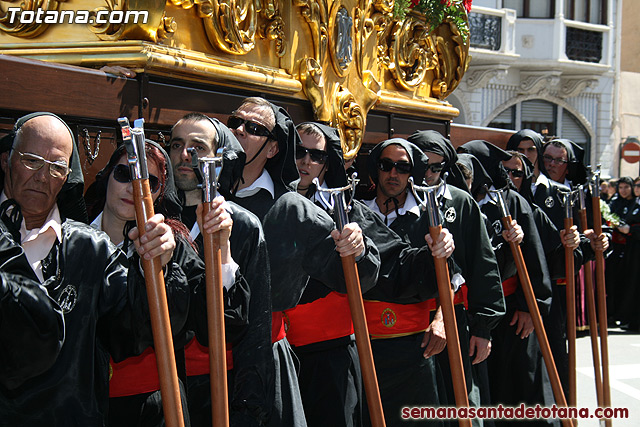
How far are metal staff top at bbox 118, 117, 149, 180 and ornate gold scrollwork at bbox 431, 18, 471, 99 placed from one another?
4741 millimetres

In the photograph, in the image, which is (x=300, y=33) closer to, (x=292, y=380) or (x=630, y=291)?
(x=292, y=380)

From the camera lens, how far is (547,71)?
1991 centimetres

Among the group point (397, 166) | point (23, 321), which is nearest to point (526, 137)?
point (397, 166)

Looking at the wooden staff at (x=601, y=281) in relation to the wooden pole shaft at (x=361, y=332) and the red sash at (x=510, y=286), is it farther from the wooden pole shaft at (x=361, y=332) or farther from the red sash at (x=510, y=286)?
the wooden pole shaft at (x=361, y=332)

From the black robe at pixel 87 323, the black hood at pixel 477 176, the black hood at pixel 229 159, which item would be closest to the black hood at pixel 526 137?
the black hood at pixel 477 176

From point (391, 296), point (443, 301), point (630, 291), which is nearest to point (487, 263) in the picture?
point (391, 296)

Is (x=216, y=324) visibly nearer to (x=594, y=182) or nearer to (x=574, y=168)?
(x=594, y=182)

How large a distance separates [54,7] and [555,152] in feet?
14.7

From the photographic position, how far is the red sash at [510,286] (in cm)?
558

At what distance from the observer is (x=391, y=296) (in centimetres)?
421

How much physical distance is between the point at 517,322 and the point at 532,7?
624 inches

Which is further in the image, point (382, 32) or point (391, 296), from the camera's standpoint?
point (382, 32)

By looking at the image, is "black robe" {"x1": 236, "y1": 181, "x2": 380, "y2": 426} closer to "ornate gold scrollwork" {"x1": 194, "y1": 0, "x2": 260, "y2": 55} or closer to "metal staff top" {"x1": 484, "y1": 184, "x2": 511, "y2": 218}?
"ornate gold scrollwork" {"x1": 194, "y1": 0, "x2": 260, "y2": 55}

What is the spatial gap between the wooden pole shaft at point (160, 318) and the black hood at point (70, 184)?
0.28m
